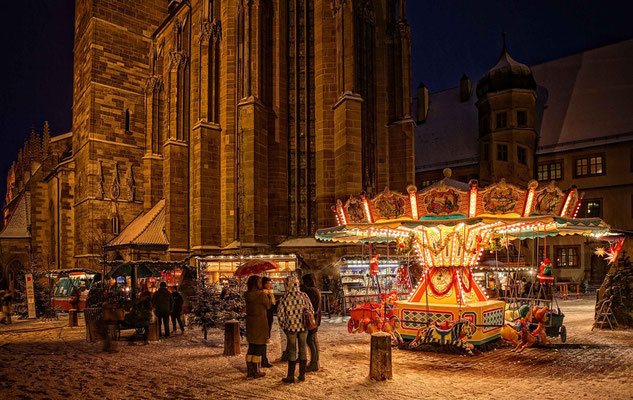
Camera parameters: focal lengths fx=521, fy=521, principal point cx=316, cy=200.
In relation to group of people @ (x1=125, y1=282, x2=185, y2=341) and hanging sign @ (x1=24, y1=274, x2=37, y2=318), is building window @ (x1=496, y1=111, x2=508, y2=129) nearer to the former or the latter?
group of people @ (x1=125, y1=282, x2=185, y2=341)

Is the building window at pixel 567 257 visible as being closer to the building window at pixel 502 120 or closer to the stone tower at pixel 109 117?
the building window at pixel 502 120

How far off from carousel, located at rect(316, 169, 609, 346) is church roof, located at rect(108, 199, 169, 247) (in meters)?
16.4

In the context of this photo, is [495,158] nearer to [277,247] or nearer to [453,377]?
[277,247]

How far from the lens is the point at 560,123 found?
34438 millimetres

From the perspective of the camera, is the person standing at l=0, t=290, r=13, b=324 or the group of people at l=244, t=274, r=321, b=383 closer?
the group of people at l=244, t=274, r=321, b=383

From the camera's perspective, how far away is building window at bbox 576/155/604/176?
31.6 meters

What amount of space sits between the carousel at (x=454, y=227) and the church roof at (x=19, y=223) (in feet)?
122

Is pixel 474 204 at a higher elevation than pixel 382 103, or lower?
lower

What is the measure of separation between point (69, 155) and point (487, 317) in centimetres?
3435

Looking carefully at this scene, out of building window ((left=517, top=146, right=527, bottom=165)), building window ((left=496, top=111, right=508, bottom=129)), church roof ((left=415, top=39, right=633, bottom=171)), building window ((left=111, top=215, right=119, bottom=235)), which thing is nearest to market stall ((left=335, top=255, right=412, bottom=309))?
building window ((left=111, top=215, right=119, bottom=235))

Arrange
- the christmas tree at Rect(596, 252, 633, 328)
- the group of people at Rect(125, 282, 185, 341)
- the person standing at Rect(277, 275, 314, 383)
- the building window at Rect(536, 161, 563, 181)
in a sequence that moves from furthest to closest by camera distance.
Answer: the building window at Rect(536, 161, 563, 181) < the christmas tree at Rect(596, 252, 633, 328) < the group of people at Rect(125, 282, 185, 341) < the person standing at Rect(277, 275, 314, 383)

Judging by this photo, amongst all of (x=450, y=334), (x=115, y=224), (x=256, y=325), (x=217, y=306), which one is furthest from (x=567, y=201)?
(x=115, y=224)

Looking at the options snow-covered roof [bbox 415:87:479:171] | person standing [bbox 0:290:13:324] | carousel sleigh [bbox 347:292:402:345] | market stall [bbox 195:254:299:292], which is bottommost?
person standing [bbox 0:290:13:324]

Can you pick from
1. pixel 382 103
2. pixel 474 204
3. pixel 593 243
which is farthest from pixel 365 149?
pixel 593 243
